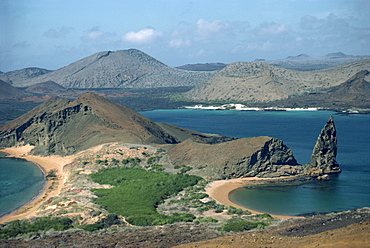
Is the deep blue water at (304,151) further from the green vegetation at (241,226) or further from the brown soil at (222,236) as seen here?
the brown soil at (222,236)

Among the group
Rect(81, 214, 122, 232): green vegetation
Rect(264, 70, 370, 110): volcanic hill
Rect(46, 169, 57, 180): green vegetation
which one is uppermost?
Rect(264, 70, 370, 110): volcanic hill

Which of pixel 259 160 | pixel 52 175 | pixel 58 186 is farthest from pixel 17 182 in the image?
pixel 259 160

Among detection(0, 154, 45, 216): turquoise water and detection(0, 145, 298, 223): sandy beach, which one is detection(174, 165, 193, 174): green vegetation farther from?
detection(0, 154, 45, 216): turquoise water

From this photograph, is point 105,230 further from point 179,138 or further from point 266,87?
point 266,87

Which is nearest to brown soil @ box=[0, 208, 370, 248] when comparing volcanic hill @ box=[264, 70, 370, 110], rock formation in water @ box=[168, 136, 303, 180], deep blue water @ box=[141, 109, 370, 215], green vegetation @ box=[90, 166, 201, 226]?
green vegetation @ box=[90, 166, 201, 226]

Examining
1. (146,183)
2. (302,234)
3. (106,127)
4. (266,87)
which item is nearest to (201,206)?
(146,183)

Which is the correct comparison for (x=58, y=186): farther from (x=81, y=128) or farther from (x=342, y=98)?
(x=342, y=98)

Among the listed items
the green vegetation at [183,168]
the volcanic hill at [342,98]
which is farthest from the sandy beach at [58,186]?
the volcanic hill at [342,98]
